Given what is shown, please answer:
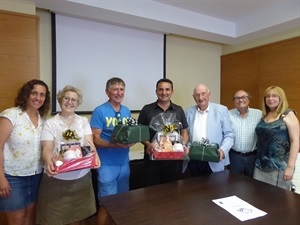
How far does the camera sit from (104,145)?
1.83 meters

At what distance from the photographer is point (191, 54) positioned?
411 cm

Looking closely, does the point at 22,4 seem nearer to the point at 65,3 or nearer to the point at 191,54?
A: the point at 65,3

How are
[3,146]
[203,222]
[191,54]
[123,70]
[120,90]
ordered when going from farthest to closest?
1. [191,54]
2. [123,70]
3. [120,90]
4. [3,146]
5. [203,222]

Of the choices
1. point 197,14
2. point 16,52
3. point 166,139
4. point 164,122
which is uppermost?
point 197,14

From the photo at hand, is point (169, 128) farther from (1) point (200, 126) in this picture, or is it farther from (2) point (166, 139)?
(1) point (200, 126)

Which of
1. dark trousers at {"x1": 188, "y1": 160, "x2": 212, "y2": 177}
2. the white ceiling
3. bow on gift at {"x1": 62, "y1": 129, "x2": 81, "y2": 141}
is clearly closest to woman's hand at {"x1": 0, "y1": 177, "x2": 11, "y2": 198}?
bow on gift at {"x1": 62, "y1": 129, "x2": 81, "y2": 141}

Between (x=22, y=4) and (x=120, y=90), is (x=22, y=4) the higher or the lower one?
the higher one

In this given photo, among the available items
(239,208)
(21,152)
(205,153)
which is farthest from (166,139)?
(21,152)

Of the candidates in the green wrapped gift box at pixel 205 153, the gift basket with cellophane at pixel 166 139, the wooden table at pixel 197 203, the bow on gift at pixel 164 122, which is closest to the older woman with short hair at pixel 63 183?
the wooden table at pixel 197 203

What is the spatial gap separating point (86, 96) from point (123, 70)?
27.7 inches

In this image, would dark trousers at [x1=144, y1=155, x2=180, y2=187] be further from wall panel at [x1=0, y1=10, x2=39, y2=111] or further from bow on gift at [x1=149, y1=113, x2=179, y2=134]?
wall panel at [x1=0, y1=10, x2=39, y2=111]

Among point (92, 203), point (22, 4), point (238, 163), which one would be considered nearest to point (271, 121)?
point (238, 163)

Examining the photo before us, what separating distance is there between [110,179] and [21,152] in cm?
74

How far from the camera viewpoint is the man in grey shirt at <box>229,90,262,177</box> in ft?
7.30
